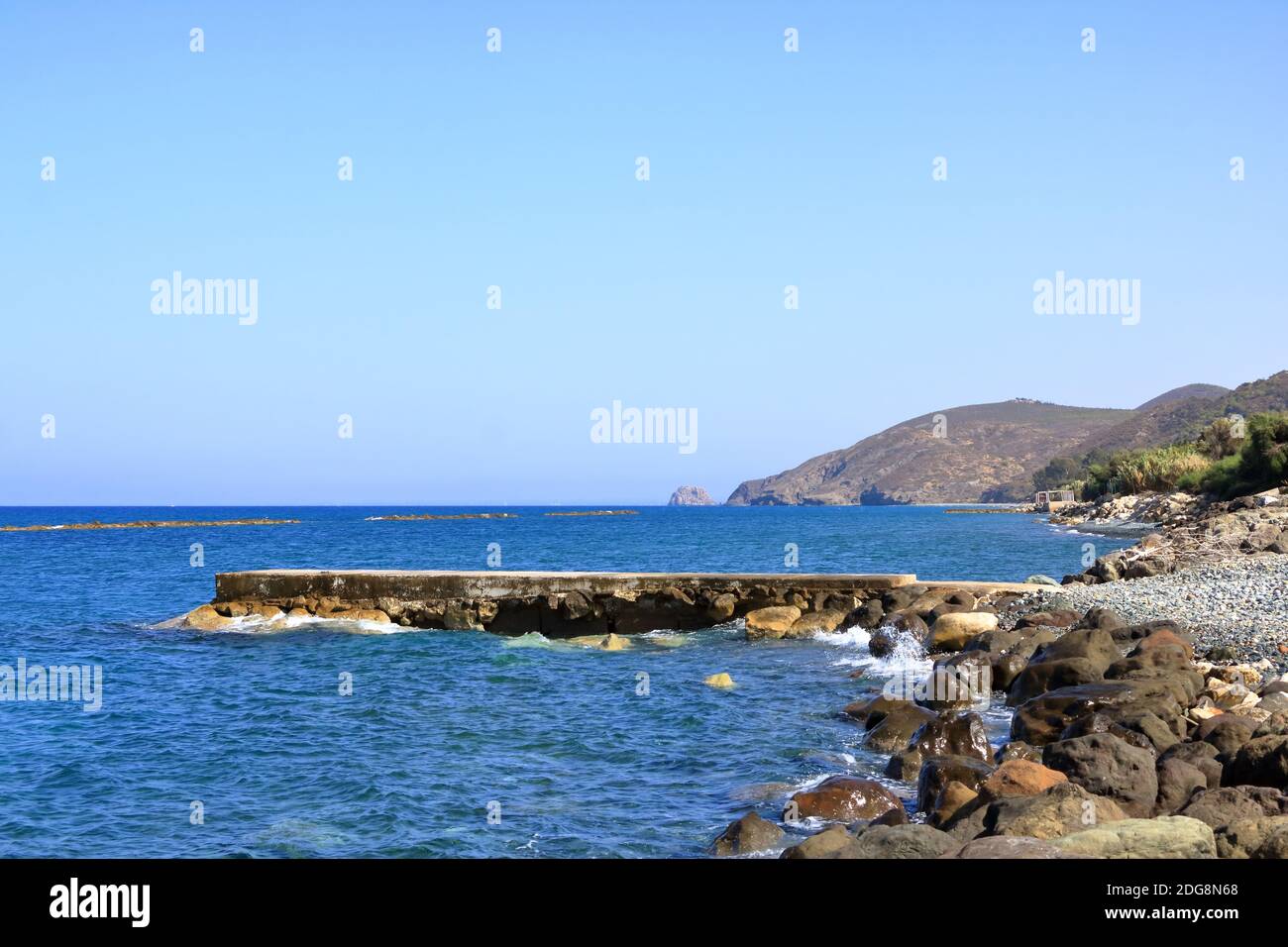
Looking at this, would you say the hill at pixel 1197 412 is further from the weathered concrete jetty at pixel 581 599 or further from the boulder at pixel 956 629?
the boulder at pixel 956 629

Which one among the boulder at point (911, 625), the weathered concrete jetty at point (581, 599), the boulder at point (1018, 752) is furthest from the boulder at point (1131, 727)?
the weathered concrete jetty at point (581, 599)

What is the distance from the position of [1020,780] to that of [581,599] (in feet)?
59.8

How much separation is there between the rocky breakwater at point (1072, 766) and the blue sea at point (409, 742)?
31.4 inches

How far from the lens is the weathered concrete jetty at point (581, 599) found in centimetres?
2794

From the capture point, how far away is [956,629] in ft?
72.4

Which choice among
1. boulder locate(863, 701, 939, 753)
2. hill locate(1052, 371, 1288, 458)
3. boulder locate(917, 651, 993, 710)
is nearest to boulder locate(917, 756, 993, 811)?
boulder locate(863, 701, 939, 753)

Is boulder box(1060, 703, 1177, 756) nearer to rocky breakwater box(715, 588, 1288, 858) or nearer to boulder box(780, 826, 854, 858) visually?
rocky breakwater box(715, 588, 1288, 858)

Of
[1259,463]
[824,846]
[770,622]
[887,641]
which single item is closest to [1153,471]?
[1259,463]

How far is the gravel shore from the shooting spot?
56.2ft

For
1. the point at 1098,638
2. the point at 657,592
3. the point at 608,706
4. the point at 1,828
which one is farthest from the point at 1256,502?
the point at 1,828

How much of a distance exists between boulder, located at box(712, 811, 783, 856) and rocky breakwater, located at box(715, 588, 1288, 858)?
16 millimetres

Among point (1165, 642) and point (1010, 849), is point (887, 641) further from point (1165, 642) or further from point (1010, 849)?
point (1010, 849)

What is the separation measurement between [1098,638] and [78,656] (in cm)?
2115
